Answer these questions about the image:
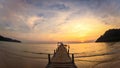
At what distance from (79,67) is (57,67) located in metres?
25.1

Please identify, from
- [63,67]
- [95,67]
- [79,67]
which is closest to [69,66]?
[63,67]

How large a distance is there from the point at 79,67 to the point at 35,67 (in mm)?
11298

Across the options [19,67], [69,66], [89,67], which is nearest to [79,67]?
[89,67]

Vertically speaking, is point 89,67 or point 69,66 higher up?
point 69,66

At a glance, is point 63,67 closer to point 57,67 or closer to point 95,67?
point 57,67

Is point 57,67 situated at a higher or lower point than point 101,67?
higher

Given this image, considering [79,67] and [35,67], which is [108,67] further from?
[35,67]

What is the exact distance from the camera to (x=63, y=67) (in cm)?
2244

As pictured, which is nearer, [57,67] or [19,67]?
[57,67]

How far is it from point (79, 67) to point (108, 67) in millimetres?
7780

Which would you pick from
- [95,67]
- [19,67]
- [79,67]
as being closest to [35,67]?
[19,67]

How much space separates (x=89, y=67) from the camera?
48.4 m

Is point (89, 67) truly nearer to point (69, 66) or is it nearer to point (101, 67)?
point (101, 67)

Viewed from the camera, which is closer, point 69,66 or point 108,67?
point 69,66
